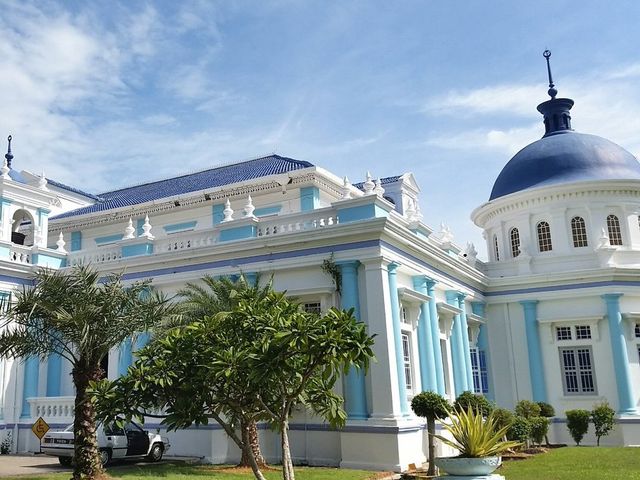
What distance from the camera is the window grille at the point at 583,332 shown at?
950 inches

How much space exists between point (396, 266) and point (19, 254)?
1220cm

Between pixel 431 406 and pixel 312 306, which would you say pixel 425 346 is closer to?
pixel 312 306

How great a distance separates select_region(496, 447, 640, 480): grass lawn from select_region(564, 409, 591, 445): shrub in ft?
5.73

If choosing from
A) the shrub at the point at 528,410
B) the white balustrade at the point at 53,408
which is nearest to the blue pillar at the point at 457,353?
the shrub at the point at 528,410

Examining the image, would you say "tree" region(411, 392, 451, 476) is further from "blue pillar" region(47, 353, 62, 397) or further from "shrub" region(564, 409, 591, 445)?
"blue pillar" region(47, 353, 62, 397)

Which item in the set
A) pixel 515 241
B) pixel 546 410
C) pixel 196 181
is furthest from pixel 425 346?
Result: pixel 196 181

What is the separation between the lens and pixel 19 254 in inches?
824

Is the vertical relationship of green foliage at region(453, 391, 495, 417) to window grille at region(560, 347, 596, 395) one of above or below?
below

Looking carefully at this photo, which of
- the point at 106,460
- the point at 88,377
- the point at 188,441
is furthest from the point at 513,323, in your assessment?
the point at 88,377

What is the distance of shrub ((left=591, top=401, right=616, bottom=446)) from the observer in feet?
70.3

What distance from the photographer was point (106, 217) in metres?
25.9

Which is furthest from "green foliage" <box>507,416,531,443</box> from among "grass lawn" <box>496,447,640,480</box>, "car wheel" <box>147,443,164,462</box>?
"car wheel" <box>147,443,164,462</box>

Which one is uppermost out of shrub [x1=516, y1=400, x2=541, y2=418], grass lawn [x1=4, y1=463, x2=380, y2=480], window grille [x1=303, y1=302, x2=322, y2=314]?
window grille [x1=303, y1=302, x2=322, y2=314]

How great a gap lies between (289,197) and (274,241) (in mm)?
4879
